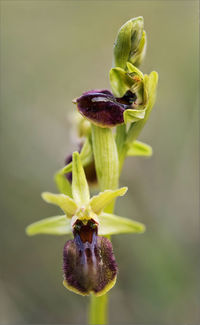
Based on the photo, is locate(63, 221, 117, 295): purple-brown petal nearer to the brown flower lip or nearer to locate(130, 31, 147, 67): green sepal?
the brown flower lip

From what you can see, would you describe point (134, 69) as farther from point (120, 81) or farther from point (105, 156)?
point (105, 156)

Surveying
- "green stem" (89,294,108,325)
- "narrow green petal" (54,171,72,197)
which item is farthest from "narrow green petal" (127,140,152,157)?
"green stem" (89,294,108,325)

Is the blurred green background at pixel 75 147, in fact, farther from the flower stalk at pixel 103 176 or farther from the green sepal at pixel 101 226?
the green sepal at pixel 101 226

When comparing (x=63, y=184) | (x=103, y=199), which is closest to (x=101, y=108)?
(x=103, y=199)

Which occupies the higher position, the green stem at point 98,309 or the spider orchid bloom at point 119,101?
the spider orchid bloom at point 119,101

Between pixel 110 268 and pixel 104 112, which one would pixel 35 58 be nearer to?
pixel 104 112

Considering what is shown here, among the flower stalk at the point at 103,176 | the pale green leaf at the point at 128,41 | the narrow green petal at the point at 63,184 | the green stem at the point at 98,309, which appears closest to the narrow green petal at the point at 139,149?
the flower stalk at the point at 103,176
